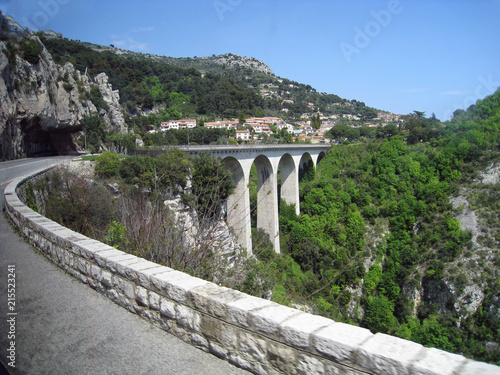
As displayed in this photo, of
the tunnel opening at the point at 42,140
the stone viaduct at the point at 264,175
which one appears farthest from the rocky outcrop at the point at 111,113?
the stone viaduct at the point at 264,175

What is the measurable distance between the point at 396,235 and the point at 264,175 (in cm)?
896

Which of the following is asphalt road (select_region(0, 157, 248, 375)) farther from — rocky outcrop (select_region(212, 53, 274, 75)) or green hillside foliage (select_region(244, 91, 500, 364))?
rocky outcrop (select_region(212, 53, 274, 75))

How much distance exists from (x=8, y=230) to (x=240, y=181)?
13197mm

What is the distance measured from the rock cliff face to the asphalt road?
560 inches

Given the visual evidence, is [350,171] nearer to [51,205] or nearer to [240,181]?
[240,181]

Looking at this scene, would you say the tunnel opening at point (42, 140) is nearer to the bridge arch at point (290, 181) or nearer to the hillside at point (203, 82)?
the bridge arch at point (290, 181)

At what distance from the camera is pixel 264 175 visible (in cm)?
2162

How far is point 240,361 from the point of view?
6.78 feet

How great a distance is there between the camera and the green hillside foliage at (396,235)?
15.9 metres

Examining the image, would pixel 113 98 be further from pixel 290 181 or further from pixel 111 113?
pixel 290 181

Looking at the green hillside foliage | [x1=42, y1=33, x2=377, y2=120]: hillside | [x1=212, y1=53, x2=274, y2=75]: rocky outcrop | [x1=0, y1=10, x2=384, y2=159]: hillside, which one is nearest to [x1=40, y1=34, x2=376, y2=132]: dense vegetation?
[x1=42, y1=33, x2=377, y2=120]: hillside

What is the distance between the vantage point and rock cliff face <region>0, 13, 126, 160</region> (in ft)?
48.4

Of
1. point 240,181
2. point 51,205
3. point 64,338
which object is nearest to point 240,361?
point 64,338

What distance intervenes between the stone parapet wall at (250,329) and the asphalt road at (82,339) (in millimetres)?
89
